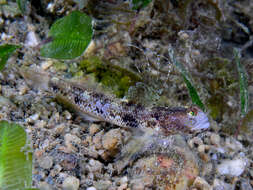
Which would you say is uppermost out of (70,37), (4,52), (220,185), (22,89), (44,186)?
(70,37)

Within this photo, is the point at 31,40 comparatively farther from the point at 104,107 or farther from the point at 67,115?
the point at 104,107

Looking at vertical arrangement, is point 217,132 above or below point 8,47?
below

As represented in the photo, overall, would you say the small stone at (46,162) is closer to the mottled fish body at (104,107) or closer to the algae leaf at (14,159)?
the algae leaf at (14,159)

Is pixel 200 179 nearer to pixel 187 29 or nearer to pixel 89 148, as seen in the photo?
pixel 89 148

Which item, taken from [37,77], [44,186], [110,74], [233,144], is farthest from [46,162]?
[233,144]

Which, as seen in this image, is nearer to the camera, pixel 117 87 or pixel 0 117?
pixel 0 117

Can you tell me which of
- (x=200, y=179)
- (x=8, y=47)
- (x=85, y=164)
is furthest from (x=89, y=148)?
(x=8, y=47)

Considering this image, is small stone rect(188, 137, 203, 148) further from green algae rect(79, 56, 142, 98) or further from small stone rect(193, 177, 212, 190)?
green algae rect(79, 56, 142, 98)

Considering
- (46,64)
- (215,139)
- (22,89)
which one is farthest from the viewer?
(46,64)
